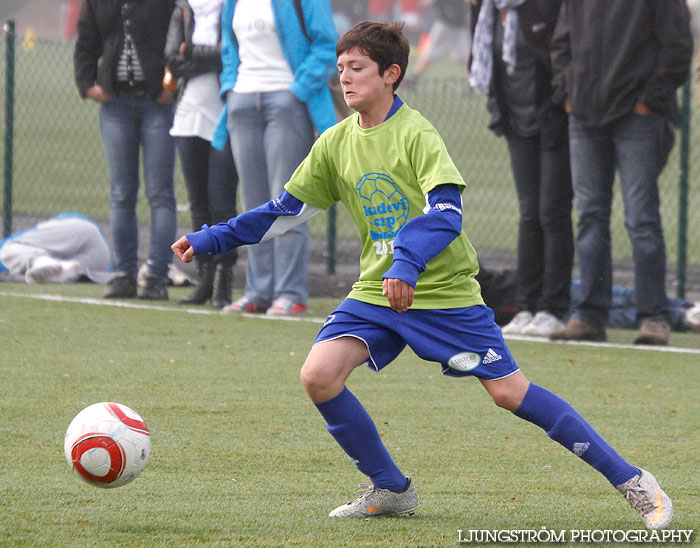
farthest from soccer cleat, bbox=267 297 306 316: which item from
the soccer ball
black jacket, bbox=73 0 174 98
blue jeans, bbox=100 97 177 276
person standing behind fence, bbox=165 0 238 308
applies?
the soccer ball

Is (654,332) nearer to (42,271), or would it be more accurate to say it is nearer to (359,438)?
(359,438)

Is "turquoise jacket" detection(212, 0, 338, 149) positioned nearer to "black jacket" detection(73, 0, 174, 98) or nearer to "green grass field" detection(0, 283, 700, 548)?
"black jacket" detection(73, 0, 174, 98)

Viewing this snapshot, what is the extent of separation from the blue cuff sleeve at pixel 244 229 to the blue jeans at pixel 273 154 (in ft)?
12.1

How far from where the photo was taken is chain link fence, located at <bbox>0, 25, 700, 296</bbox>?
11.1 m

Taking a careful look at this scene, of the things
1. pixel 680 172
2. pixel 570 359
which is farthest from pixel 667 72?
pixel 680 172

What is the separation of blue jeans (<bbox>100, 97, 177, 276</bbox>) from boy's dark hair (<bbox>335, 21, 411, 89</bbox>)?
462 centimetres

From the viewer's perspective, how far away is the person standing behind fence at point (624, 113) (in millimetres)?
6777

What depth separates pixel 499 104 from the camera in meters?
7.41

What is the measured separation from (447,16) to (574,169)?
3350cm

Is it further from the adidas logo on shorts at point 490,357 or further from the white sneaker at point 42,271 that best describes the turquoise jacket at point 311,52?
Answer: the adidas logo on shorts at point 490,357

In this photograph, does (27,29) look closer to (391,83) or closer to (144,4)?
(144,4)

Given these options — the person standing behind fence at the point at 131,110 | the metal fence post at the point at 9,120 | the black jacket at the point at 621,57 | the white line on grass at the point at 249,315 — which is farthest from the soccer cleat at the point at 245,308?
the metal fence post at the point at 9,120

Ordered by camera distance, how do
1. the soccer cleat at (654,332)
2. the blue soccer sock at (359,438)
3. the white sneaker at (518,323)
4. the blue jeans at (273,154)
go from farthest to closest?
the blue jeans at (273,154)
the white sneaker at (518,323)
the soccer cleat at (654,332)
the blue soccer sock at (359,438)

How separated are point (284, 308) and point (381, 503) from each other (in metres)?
4.28
